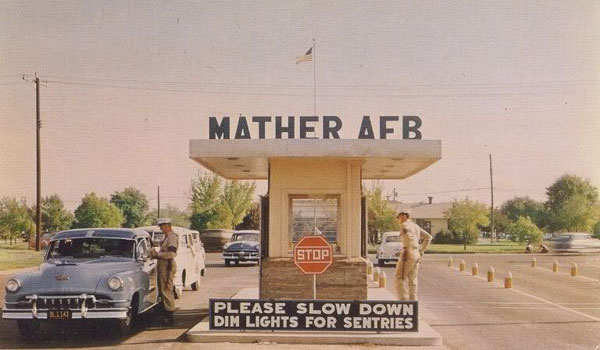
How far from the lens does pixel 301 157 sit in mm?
13922

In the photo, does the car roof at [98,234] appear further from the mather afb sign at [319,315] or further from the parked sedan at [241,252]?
the parked sedan at [241,252]

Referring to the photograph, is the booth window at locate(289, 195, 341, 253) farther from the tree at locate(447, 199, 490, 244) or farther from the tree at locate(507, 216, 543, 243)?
the tree at locate(447, 199, 490, 244)

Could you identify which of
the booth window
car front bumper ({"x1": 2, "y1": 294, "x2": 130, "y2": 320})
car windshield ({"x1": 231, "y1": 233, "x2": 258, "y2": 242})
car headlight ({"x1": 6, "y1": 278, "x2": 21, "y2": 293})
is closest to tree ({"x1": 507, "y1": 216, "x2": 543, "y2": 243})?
car windshield ({"x1": 231, "y1": 233, "x2": 258, "y2": 242})

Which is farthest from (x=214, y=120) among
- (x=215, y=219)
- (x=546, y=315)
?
(x=215, y=219)

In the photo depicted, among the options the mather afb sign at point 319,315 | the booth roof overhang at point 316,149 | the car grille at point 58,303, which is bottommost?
the mather afb sign at point 319,315

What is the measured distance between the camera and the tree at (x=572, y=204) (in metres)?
74.6

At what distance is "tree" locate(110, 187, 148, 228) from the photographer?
327ft

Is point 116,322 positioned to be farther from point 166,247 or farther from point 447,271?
point 447,271

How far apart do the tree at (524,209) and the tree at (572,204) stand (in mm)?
2120

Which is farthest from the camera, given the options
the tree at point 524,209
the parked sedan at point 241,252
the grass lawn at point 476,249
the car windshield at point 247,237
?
the tree at point 524,209

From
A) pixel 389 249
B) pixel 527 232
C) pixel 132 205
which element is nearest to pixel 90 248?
pixel 389 249

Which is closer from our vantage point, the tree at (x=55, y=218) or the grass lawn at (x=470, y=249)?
the grass lawn at (x=470, y=249)

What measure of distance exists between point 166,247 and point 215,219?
163 ft

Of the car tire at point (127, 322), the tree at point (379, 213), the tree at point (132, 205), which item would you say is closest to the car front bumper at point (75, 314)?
the car tire at point (127, 322)
